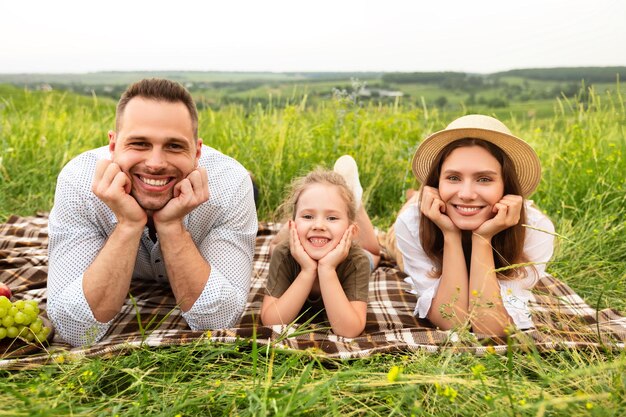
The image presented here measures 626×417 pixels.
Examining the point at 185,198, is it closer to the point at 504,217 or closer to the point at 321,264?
the point at 321,264

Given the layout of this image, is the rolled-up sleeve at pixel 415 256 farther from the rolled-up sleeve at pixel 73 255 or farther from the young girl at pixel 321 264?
the rolled-up sleeve at pixel 73 255

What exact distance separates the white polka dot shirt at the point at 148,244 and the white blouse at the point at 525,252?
105 centimetres

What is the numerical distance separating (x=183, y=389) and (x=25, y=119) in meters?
6.56

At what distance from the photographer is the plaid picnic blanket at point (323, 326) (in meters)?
2.89

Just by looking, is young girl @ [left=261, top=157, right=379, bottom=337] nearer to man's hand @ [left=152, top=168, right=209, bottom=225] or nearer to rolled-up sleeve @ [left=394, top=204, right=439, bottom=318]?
rolled-up sleeve @ [left=394, top=204, right=439, bottom=318]

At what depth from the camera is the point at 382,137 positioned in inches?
272

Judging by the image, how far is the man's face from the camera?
10.2 ft

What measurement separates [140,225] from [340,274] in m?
1.26

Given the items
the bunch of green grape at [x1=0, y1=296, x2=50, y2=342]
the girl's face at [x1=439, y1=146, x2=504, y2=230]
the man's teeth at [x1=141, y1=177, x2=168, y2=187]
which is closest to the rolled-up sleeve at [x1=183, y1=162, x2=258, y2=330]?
the man's teeth at [x1=141, y1=177, x2=168, y2=187]

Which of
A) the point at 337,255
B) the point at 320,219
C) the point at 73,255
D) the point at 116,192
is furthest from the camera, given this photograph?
the point at 320,219

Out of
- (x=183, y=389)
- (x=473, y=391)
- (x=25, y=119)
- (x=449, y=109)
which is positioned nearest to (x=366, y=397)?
(x=473, y=391)

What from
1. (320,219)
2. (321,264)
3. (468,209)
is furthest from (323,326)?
(468,209)

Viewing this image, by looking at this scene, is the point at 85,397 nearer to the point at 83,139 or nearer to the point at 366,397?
the point at 366,397

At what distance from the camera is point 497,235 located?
141 inches
